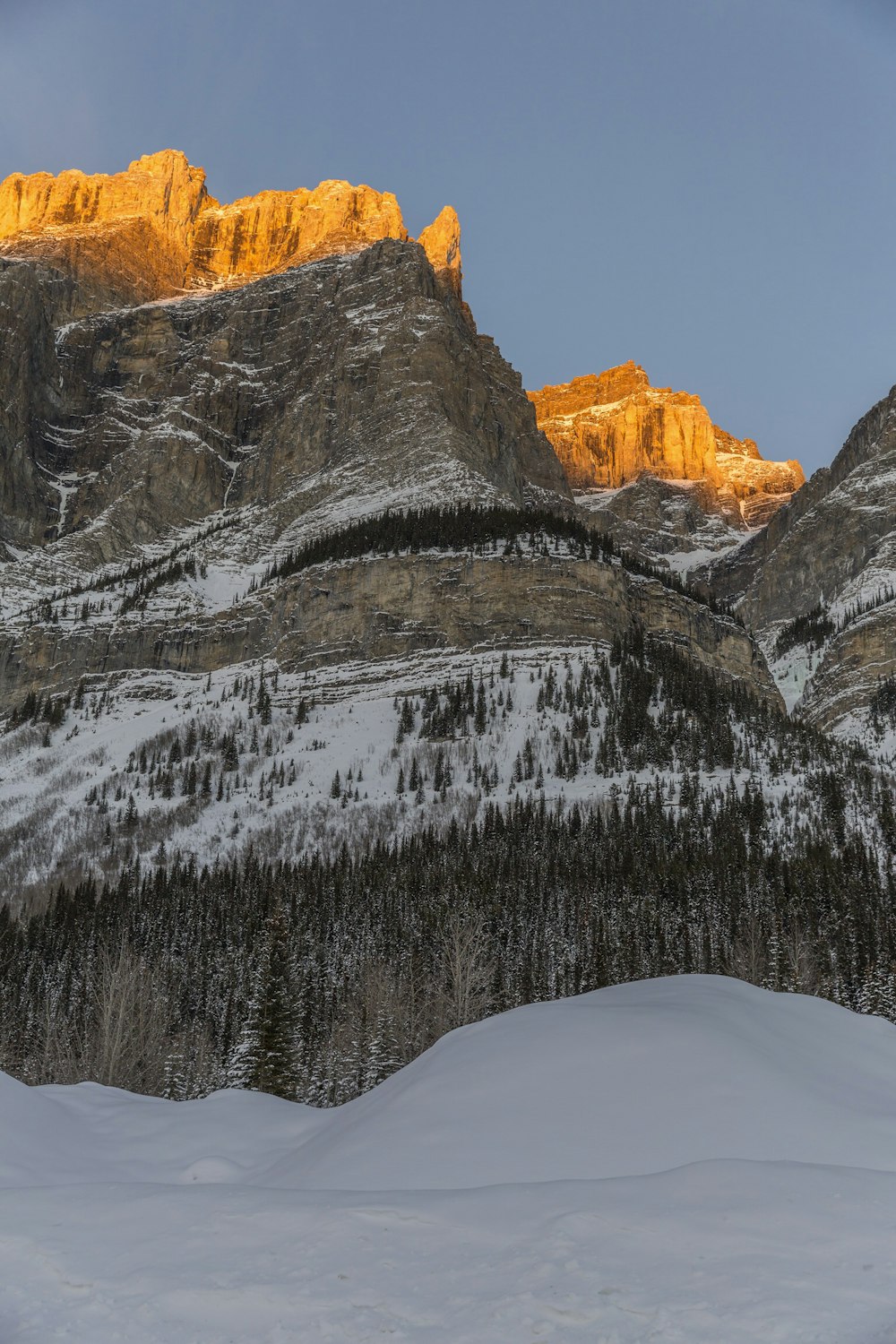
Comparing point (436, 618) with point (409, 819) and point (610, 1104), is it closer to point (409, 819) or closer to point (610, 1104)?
point (409, 819)

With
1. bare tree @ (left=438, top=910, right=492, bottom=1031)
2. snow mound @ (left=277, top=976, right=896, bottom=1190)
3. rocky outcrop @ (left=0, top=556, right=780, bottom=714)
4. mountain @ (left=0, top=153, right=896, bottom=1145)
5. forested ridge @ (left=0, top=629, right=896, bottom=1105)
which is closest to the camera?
snow mound @ (left=277, top=976, right=896, bottom=1190)

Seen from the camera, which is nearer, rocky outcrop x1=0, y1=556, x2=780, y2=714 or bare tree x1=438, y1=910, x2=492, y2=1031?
bare tree x1=438, y1=910, x2=492, y2=1031

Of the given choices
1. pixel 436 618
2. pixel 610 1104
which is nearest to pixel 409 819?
pixel 436 618

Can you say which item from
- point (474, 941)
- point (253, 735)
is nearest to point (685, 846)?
point (474, 941)

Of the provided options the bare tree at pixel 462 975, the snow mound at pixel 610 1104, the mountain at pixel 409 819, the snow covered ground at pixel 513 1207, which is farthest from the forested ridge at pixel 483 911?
the snow covered ground at pixel 513 1207

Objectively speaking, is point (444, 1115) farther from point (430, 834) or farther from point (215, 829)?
point (215, 829)

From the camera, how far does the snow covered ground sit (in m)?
7.43

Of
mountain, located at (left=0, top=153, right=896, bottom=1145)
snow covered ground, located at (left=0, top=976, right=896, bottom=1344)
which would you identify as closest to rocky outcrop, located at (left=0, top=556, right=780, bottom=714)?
mountain, located at (left=0, top=153, right=896, bottom=1145)

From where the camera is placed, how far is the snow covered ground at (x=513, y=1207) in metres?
7.43

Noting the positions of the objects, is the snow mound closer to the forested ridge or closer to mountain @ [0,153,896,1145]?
the forested ridge

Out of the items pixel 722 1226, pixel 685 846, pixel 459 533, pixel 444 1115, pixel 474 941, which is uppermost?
pixel 459 533

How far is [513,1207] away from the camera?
897 cm

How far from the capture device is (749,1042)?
529 inches

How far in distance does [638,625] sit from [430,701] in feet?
163
